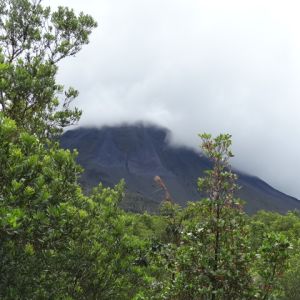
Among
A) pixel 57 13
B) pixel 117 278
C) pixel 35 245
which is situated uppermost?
pixel 57 13

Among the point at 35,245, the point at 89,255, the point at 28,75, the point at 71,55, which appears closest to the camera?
the point at 35,245

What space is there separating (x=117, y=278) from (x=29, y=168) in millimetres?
8173

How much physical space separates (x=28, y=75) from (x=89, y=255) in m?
6.20

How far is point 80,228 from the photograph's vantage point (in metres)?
13.8

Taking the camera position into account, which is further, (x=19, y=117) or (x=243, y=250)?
(x=19, y=117)

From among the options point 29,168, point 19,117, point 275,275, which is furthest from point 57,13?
point 275,275

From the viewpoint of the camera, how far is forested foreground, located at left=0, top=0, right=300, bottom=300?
794 cm

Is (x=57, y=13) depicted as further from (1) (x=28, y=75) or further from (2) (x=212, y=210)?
(2) (x=212, y=210)

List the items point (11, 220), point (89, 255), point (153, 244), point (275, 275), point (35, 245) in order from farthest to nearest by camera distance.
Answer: point (89, 255) < point (35, 245) < point (153, 244) < point (275, 275) < point (11, 220)

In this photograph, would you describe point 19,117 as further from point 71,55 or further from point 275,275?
point 275,275

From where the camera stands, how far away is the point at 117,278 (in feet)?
50.4

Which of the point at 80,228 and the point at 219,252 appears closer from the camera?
the point at 219,252

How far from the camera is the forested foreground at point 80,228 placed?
26.0 feet

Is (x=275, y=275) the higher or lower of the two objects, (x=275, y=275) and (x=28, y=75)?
the lower
